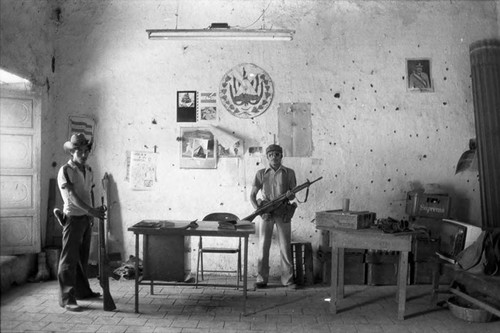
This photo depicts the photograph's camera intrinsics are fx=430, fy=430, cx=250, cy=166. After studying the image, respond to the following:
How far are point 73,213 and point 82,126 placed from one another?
7.72 feet

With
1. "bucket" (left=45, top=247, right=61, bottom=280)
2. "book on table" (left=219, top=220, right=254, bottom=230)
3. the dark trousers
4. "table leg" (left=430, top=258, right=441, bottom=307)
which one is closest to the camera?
"book on table" (left=219, top=220, right=254, bottom=230)

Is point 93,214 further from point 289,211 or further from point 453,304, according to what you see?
point 453,304

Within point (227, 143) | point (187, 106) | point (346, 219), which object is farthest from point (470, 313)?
point (187, 106)

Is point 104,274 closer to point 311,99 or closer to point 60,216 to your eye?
point 60,216

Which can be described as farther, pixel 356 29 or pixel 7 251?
pixel 356 29

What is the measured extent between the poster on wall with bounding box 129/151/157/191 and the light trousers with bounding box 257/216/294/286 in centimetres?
211

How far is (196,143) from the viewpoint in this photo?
718cm

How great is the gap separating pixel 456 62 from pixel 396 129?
148 cm

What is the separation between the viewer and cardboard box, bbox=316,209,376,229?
208 inches

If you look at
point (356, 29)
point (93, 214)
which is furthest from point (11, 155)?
point (356, 29)

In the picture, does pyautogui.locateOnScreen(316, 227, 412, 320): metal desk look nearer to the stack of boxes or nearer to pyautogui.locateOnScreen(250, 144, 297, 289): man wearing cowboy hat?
pyautogui.locateOnScreen(250, 144, 297, 289): man wearing cowboy hat

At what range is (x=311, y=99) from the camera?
715 centimetres

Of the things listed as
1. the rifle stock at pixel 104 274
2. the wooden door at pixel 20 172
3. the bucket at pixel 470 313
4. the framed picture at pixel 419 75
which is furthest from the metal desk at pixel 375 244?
the wooden door at pixel 20 172

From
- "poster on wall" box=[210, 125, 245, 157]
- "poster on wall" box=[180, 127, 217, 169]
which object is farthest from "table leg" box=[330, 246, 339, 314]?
"poster on wall" box=[180, 127, 217, 169]
